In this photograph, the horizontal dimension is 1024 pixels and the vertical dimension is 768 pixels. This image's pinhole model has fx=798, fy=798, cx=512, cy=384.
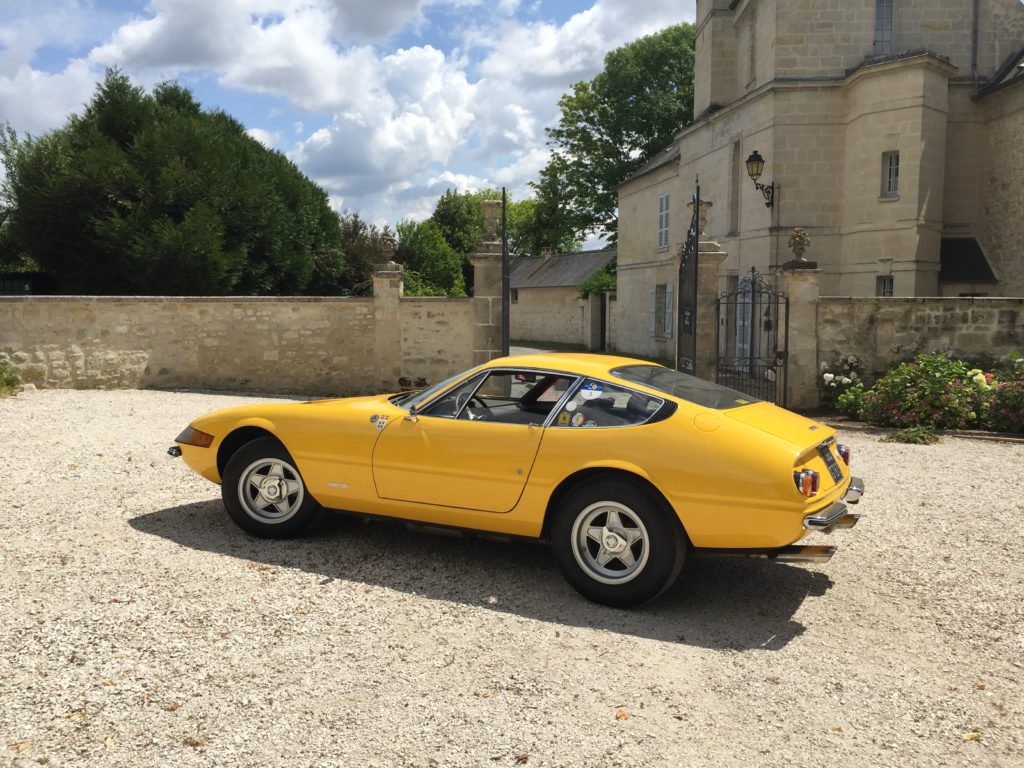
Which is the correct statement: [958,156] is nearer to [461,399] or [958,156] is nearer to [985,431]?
[985,431]

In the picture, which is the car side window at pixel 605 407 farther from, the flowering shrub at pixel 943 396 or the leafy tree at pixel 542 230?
the leafy tree at pixel 542 230

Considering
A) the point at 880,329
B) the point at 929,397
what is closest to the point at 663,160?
the point at 880,329

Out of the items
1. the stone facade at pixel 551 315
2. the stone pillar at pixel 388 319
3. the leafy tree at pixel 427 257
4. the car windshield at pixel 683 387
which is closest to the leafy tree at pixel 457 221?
the stone facade at pixel 551 315

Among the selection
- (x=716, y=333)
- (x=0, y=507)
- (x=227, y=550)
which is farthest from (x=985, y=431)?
(x=0, y=507)

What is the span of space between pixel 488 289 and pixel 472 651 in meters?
10.0

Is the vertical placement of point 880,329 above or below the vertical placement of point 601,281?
below

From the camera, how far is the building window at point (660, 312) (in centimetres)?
2495

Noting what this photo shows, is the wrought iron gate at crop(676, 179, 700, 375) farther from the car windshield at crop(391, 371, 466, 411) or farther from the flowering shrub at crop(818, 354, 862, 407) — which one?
the car windshield at crop(391, 371, 466, 411)

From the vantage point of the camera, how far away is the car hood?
14.3 ft

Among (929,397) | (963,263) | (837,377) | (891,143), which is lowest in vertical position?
(929,397)

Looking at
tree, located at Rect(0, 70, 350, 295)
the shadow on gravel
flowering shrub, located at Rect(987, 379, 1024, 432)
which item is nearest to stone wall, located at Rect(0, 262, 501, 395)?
tree, located at Rect(0, 70, 350, 295)

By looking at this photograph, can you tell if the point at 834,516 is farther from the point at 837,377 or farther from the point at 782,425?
the point at 837,377

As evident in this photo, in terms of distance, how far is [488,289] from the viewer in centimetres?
1347

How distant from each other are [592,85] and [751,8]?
15.4 metres
